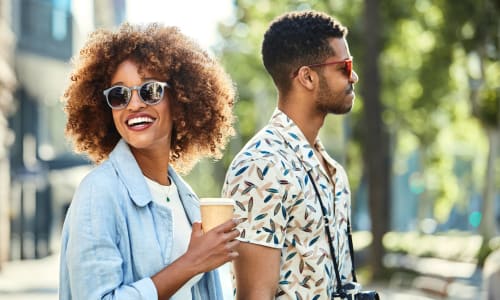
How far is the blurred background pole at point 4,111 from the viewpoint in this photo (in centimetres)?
2703

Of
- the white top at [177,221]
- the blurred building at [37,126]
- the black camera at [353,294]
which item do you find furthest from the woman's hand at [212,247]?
the blurred building at [37,126]

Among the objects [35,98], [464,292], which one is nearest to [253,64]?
[35,98]

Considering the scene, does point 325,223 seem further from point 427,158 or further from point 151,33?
point 427,158

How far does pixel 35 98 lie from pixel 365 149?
1732cm

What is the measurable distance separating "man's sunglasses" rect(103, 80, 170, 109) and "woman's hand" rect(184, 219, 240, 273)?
1.66 feet

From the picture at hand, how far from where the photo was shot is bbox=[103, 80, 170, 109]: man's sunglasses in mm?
3762

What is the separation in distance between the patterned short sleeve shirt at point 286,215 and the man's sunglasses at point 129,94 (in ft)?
2.57

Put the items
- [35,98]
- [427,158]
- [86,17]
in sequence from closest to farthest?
[35,98]
[86,17]
[427,158]

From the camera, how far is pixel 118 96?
3.77 meters

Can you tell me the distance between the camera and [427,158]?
163ft

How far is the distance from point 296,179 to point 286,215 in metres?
0.16

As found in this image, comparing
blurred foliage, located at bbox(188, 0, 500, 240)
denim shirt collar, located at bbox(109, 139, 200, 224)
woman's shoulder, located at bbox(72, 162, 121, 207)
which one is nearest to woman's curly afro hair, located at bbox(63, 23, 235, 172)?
denim shirt collar, located at bbox(109, 139, 200, 224)

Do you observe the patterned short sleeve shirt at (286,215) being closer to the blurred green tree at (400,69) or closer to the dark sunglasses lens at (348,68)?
the dark sunglasses lens at (348,68)

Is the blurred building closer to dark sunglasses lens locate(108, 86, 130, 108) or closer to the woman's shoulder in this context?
dark sunglasses lens locate(108, 86, 130, 108)
